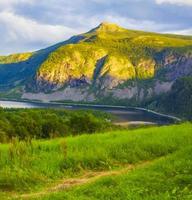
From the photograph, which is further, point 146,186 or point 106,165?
point 106,165

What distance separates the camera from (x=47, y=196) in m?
15.4

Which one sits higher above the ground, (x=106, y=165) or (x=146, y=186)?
(x=146, y=186)

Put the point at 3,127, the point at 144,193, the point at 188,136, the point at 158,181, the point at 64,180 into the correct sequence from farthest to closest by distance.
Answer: the point at 3,127
the point at 188,136
the point at 64,180
the point at 158,181
the point at 144,193

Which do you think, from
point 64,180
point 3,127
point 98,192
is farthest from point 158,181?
point 3,127

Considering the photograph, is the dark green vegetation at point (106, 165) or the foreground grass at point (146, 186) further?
the dark green vegetation at point (106, 165)

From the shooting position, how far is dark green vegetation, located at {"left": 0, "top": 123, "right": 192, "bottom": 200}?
15.6 m

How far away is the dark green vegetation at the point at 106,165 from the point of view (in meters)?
15.6

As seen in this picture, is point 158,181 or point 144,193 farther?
point 158,181

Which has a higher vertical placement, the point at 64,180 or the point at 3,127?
the point at 64,180

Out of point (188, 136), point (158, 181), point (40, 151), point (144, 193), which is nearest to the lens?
point (144, 193)

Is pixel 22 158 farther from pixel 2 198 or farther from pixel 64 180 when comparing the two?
pixel 2 198

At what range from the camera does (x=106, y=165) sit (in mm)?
21094

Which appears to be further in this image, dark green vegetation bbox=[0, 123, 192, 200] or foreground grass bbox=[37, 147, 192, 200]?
dark green vegetation bbox=[0, 123, 192, 200]

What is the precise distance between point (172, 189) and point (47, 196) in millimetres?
4051
